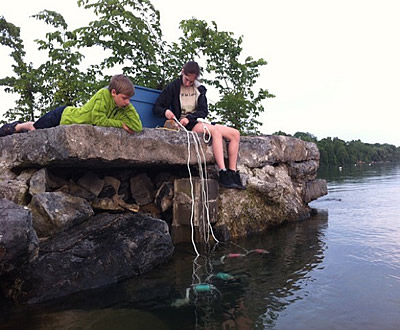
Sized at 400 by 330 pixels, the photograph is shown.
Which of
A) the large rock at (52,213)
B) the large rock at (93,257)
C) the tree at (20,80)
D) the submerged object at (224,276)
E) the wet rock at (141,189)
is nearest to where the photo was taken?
the large rock at (93,257)

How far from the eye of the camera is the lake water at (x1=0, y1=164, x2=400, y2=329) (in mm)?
2500

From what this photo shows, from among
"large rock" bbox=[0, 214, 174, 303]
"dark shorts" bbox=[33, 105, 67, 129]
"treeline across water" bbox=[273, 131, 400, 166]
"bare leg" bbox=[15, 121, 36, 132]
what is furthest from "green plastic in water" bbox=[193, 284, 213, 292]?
"treeline across water" bbox=[273, 131, 400, 166]

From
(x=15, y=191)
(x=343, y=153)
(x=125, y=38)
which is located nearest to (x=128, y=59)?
(x=125, y=38)

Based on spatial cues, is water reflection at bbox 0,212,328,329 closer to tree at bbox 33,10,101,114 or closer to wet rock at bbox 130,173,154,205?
wet rock at bbox 130,173,154,205

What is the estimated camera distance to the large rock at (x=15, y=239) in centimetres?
254

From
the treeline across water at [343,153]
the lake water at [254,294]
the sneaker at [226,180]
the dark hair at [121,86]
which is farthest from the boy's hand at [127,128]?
the treeline across water at [343,153]

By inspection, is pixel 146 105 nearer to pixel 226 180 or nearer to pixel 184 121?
pixel 184 121

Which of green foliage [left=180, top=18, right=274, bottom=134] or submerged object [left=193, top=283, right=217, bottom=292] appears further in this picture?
green foliage [left=180, top=18, right=274, bottom=134]

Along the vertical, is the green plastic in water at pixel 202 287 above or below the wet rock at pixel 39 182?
below

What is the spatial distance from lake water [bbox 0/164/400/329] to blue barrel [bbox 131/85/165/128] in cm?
238

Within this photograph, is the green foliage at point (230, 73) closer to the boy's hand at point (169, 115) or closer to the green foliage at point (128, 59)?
the green foliage at point (128, 59)

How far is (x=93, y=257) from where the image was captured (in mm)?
3348

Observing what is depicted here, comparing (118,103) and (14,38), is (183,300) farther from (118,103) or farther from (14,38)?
(14,38)

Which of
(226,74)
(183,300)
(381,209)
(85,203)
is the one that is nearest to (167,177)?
(85,203)
